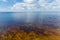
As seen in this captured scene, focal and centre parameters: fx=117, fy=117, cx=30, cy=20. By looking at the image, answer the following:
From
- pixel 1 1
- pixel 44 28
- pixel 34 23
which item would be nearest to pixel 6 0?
pixel 1 1

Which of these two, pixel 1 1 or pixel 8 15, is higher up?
pixel 1 1

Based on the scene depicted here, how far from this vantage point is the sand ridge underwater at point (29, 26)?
129 cm

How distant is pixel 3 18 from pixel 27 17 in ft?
0.88

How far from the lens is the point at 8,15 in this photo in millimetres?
1288

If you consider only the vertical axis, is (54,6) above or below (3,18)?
above

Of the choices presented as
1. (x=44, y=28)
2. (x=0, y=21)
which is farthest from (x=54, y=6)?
(x=0, y=21)

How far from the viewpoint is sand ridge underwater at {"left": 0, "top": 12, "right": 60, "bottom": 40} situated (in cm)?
129

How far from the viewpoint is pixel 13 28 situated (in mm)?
1314

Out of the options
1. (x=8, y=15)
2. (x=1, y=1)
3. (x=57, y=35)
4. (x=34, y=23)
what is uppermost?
(x=1, y=1)

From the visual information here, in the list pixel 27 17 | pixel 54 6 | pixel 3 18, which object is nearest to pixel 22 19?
pixel 27 17

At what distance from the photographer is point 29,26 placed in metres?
1.31

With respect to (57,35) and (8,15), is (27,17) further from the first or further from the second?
(57,35)

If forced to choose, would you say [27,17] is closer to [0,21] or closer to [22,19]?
[22,19]

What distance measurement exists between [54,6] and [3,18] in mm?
583
